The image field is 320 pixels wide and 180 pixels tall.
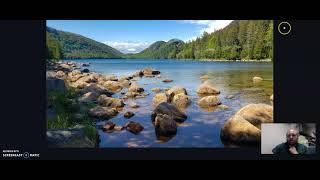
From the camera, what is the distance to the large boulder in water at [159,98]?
7.71m

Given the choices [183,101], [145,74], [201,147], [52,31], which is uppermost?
[52,31]

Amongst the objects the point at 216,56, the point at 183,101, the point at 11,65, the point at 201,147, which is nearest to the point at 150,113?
the point at 183,101

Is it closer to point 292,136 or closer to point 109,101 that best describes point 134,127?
point 109,101

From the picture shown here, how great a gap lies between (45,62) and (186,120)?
2.54 m

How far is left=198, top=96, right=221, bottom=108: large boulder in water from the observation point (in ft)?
25.2

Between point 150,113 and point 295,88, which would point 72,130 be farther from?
point 295,88

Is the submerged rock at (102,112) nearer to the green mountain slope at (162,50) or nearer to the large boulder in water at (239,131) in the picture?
the green mountain slope at (162,50)

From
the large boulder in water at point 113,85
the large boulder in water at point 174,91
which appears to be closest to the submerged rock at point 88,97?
the large boulder in water at point 113,85

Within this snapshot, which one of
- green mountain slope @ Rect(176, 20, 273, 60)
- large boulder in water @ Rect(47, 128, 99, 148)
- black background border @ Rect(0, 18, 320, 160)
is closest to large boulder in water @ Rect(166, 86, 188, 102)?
green mountain slope @ Rect(176, 20, 273, 60)

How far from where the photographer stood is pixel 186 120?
25.3 feet

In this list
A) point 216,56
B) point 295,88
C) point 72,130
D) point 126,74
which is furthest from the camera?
point 216,56

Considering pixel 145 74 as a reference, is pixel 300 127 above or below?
below

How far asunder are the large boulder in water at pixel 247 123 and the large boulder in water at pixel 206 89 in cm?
59

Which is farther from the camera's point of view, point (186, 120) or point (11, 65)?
point (186, 120)
